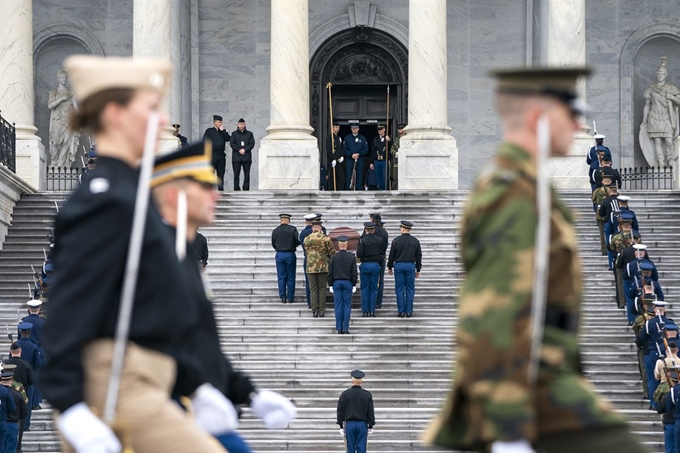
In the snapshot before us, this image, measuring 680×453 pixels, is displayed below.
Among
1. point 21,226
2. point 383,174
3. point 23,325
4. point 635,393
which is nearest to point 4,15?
point 21,226

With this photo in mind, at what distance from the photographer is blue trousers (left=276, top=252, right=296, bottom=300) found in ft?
95.6

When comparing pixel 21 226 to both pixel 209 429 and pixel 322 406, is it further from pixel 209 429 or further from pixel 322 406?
pixel 209 429

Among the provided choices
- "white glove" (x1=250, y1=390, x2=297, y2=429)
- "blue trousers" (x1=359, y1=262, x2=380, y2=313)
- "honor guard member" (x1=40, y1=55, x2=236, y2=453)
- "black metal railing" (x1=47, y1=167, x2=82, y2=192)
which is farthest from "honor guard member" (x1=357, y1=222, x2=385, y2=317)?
"honor guard member" (x1=40, y1=55, x2=236, y2=453)

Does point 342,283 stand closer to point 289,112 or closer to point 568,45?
point 289,112

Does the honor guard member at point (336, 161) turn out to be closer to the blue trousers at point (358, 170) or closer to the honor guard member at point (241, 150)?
the blue trousers at point (358, 170)

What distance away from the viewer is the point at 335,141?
4009cm

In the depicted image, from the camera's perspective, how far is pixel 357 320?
28.2 metres

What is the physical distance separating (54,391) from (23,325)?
20.0 m

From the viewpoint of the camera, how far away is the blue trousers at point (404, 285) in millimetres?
28141

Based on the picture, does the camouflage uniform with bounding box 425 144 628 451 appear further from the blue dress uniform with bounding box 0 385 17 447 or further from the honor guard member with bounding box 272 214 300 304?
the honor guard member with bounding box 272 214 300 304

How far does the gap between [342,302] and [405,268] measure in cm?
151

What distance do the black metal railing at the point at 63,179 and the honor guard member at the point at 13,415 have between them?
60.2 ft

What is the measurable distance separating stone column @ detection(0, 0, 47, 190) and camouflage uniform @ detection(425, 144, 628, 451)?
33156 millimetres

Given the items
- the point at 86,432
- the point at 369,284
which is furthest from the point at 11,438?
the point at 86,432
